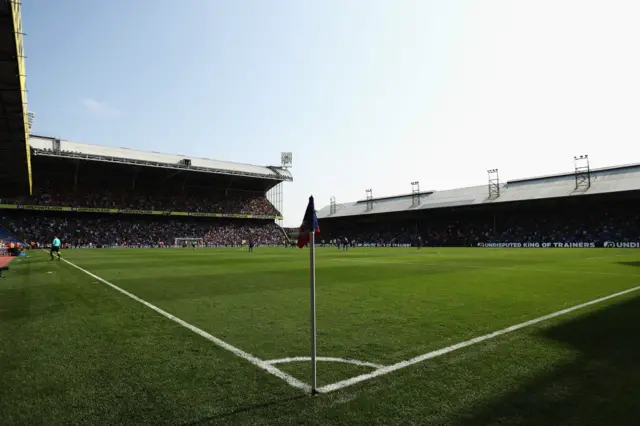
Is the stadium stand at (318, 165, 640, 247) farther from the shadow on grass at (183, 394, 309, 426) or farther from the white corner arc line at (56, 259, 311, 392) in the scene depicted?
the shadow on grass at (183, 394, 309, 426)

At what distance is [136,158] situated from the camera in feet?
234

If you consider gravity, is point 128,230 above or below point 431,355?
above

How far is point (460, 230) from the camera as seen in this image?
2803 inches

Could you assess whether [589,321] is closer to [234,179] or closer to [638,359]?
[638,359]

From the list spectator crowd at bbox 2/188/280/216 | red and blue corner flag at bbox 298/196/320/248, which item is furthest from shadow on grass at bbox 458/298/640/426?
spectator crowd at bbox 2/188/280/216

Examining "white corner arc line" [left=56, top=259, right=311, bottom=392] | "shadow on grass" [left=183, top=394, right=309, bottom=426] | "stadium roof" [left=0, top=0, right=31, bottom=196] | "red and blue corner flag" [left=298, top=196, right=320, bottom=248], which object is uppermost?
"stadium roof" [left=0, top=0, right=31, bottom=196]

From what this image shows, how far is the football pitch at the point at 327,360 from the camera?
3725mm

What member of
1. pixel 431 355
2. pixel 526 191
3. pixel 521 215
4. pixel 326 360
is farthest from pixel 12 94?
pixel 521 215

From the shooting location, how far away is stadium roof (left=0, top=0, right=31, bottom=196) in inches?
406

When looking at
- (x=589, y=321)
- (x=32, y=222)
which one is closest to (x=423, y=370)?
(x=589, y=321)

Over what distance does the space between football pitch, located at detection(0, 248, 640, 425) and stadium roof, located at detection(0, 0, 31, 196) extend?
735cm

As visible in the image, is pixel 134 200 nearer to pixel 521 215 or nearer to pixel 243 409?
pixel 521 215

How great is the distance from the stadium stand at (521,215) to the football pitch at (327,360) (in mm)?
52217

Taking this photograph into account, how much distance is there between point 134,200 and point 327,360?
252 ft
